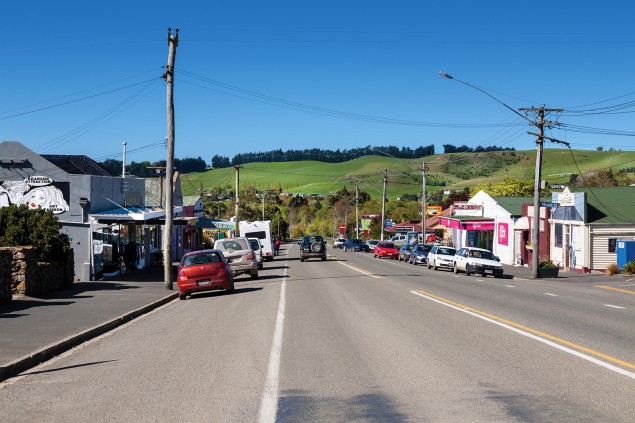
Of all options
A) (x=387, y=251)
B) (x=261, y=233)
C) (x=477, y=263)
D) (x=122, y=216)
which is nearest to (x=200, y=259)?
(x=122, y=216)

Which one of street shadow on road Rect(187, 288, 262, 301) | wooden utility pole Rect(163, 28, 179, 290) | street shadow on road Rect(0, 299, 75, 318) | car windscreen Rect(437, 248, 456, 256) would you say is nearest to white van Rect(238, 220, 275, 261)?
car windscreen Rect(437, 248, 456, 256)

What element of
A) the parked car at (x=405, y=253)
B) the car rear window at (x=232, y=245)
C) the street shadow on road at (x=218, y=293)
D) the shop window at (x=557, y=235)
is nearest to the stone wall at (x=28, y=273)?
the street shadow on road at (x=218, y=293)

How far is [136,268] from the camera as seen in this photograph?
132ft

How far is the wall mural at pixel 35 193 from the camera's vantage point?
→ 104 ft

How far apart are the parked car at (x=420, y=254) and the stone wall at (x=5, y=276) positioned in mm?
34409

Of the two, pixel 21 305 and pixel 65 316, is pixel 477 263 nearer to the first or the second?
pixel 21 305

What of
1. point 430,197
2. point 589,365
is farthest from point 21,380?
point 430,197

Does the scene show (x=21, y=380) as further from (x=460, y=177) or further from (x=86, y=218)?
(x=460, y=177)

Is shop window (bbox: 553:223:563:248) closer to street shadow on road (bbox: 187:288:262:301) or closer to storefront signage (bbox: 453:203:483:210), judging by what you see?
storefront signage (bbox: 453:203:483:210)

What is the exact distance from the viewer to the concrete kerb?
10801 mm

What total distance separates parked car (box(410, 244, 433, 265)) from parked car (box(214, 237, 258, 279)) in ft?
66.5

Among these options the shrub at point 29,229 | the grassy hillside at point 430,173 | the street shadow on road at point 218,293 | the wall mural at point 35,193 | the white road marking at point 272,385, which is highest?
the grassy hillside at point 430,173

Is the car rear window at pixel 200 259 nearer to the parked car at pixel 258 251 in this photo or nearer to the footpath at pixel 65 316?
the footpath at pixel 65 316

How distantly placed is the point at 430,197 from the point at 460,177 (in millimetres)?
22628
